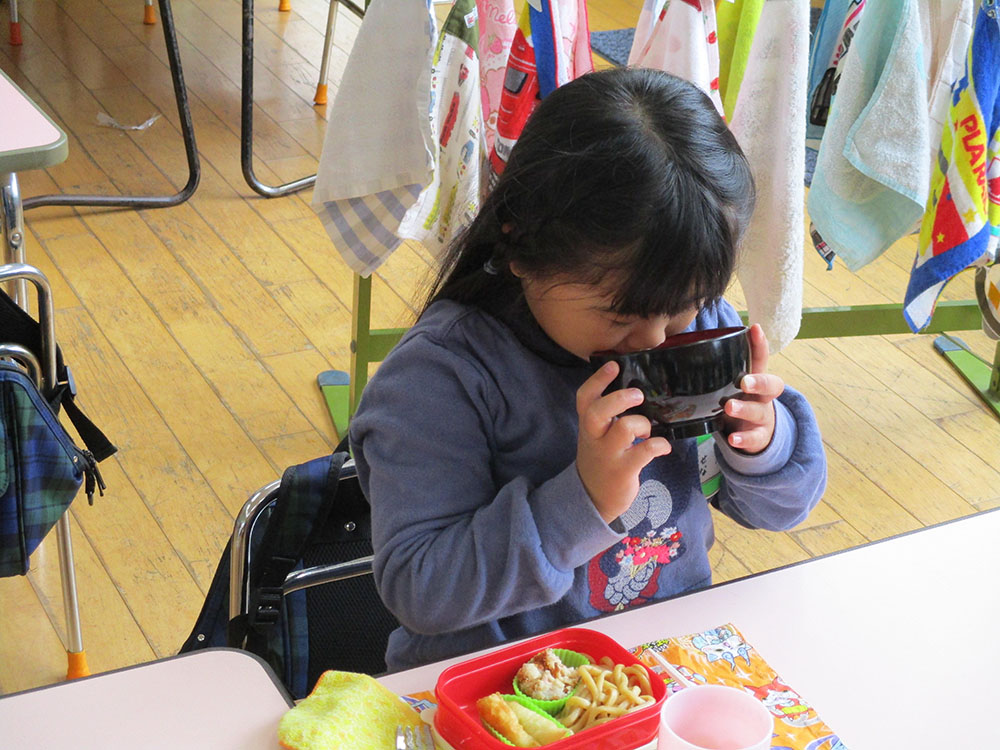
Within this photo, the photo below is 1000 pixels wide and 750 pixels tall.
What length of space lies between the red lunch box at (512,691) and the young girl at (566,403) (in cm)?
5

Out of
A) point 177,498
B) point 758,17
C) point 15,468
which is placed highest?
point 758,17

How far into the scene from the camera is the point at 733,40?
1.48 metres

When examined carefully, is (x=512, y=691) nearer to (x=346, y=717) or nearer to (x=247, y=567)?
(x=346, y=717)

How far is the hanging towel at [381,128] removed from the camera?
4.77 feet

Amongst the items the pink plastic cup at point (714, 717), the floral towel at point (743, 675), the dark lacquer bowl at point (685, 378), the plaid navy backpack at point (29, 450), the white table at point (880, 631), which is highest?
the dark lacquer bowl at point (685, 378)

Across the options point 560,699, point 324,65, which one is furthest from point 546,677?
point 324,65

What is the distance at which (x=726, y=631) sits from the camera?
2.78 feet

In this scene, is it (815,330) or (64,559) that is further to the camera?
(815,330)

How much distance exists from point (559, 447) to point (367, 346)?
116 centimetres

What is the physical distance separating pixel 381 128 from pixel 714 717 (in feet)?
3.33

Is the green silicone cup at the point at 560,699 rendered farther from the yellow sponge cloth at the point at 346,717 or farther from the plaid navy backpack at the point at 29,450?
the plaid navy backpack at the point at 29,450

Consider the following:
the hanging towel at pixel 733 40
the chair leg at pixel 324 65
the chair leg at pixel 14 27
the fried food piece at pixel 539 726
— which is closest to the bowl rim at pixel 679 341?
the fried food piece at pixel 539 726

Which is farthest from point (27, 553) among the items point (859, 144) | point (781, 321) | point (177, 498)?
point (859, 144)

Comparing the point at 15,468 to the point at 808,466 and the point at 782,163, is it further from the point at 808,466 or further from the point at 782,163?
the point at 782,163
